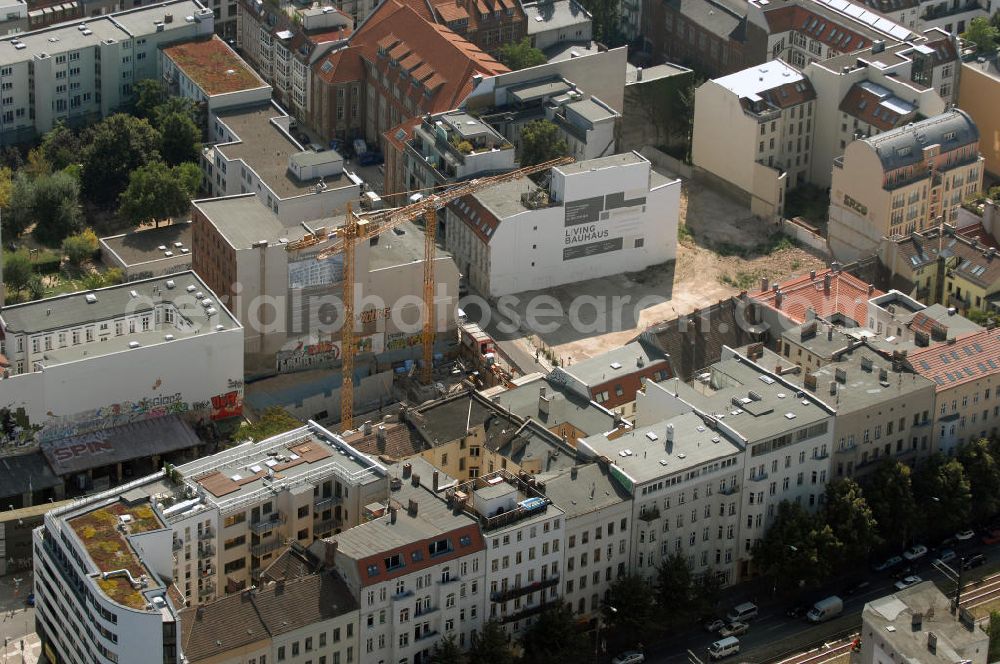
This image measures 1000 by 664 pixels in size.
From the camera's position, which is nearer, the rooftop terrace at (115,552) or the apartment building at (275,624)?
the rooftop terrace at (115,552)

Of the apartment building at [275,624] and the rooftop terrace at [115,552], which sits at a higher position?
the rooftop terrace at [115,552]

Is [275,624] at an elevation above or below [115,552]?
below

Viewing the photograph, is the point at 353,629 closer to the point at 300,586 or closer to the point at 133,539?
the point at 300,586

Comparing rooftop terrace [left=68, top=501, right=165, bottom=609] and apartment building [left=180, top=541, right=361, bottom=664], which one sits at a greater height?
rooftop terrace [left=68, top=501, right=165, bottom=609]

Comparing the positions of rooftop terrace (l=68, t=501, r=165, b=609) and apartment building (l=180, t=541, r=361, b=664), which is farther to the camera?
apartment building (l=180, t=541, r=361, b=664)

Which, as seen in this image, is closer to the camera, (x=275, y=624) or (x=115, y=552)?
(x=115, y=552)

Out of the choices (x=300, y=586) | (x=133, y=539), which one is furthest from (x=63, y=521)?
(x=300, y=586)

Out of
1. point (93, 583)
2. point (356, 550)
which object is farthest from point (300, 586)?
point (93, 583)
